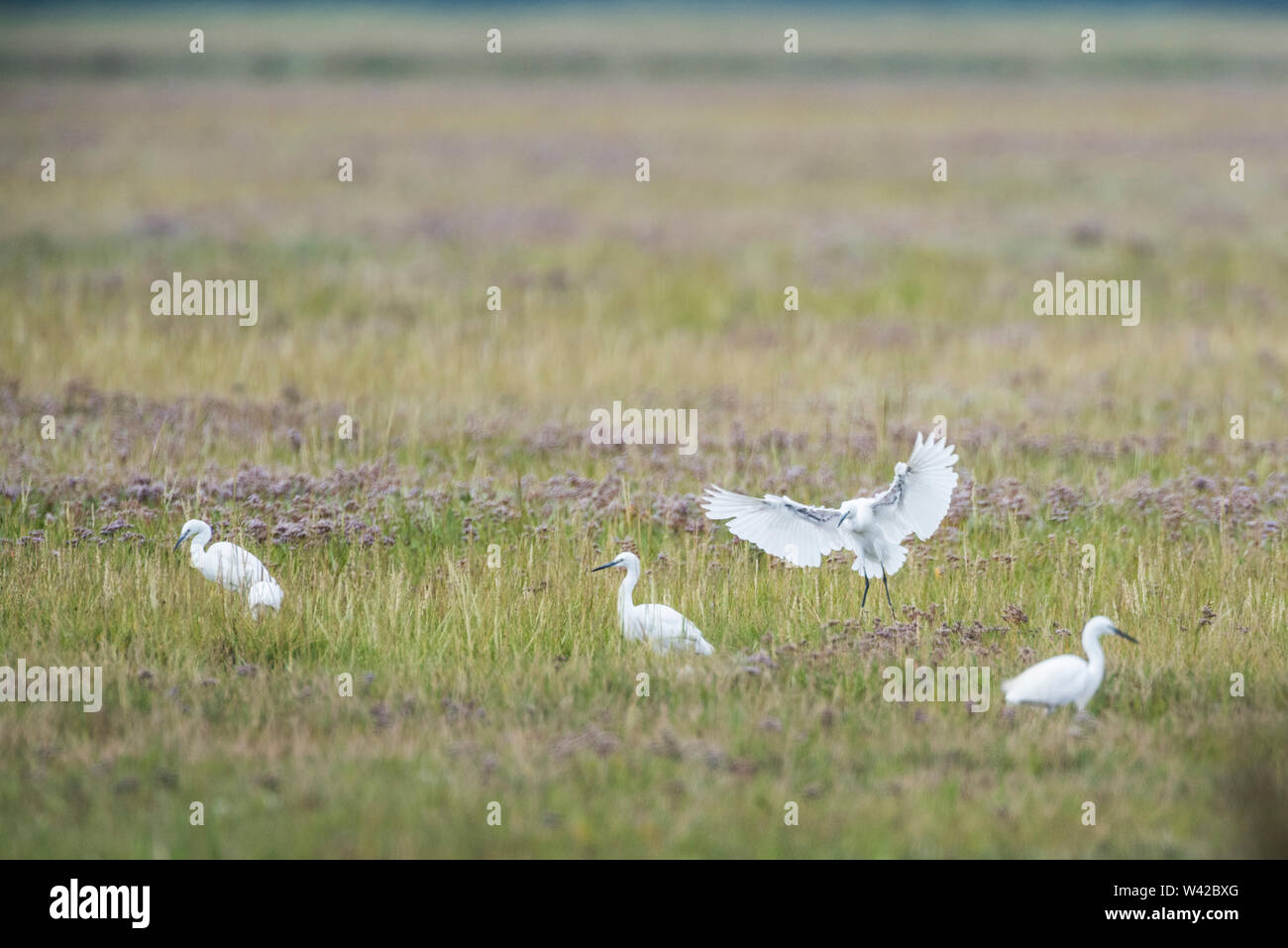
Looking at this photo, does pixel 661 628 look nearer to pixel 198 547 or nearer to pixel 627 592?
pixel 627 592

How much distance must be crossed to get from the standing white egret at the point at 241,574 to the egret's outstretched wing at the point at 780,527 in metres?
2.68

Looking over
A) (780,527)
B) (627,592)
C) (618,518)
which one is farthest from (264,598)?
(780,527)

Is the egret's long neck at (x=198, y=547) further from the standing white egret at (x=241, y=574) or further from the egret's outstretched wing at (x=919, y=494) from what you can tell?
the egret's outstretched wing at (x=919, y=494)

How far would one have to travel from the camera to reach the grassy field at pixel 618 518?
644 cm

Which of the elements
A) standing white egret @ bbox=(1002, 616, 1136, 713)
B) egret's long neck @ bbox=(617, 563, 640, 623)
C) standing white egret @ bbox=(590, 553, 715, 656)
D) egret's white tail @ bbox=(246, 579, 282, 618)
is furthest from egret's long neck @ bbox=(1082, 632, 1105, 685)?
egret's white tail @ bbox=(246, 579, 282, 618)

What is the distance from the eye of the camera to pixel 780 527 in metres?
8.47

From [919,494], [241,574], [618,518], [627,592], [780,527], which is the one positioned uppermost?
[618,518]

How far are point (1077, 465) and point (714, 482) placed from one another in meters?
3.40

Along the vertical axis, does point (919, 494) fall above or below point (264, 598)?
above

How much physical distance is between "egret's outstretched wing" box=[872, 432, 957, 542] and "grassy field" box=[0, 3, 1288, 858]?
65 centimetres

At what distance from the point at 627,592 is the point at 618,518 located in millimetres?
2213

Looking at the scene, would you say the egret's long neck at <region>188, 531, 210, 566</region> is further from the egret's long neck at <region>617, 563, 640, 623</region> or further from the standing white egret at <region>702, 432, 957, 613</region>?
the standing white egret at <region>702, 432, 957, 613</region>

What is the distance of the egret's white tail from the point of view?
27.6 ft
